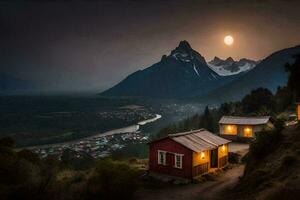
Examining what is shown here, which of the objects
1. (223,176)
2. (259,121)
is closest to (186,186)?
(223,176)

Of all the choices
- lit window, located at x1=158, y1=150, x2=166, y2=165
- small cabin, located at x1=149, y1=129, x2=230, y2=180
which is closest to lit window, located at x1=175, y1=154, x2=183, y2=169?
small cabin, located at x1=149, y1=129, x2=230, y2=180

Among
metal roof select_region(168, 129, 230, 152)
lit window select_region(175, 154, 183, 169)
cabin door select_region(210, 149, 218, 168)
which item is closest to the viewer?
lit window select_region(175, 154, 183, 169)

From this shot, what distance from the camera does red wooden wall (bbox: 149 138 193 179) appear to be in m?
32.6

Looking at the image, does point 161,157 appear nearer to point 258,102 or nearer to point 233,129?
point 233,129

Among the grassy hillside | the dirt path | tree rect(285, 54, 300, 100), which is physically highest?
tree rect(285, 54, 300, 100)

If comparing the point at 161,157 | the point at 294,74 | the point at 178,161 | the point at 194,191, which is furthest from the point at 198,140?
the point at 294,74

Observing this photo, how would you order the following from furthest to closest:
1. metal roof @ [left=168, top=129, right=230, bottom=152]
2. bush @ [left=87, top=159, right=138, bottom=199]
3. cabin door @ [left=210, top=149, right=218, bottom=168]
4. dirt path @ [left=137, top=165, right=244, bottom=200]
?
cabin door @ [left=210, top=149, right=218, bottom=168]
metal roof @ [left=168, top=129, right=230, bottom=152]
dirt path @ [left=137, top=165, right=244, bottom=200]
bush @ [left=87, top=159, right=138, bottom=199]

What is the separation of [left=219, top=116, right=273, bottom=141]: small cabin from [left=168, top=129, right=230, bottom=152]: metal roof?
19939 millimetres

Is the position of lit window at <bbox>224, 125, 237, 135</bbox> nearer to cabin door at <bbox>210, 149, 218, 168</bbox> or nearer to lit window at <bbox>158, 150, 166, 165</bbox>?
cabin door at <bbox>210, 149, 218, 168</bbox>

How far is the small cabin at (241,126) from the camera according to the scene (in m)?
56.2

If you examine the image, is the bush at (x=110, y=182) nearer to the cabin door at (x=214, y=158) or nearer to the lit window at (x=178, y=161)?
the lit window at (x=178, y=161)

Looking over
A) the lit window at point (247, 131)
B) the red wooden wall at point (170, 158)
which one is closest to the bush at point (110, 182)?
the red wooden wall at point (170, 158)

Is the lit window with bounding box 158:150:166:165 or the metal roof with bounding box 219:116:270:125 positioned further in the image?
the metal roof with bounding box 219:116:270:125

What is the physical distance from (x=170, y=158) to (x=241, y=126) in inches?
1073
